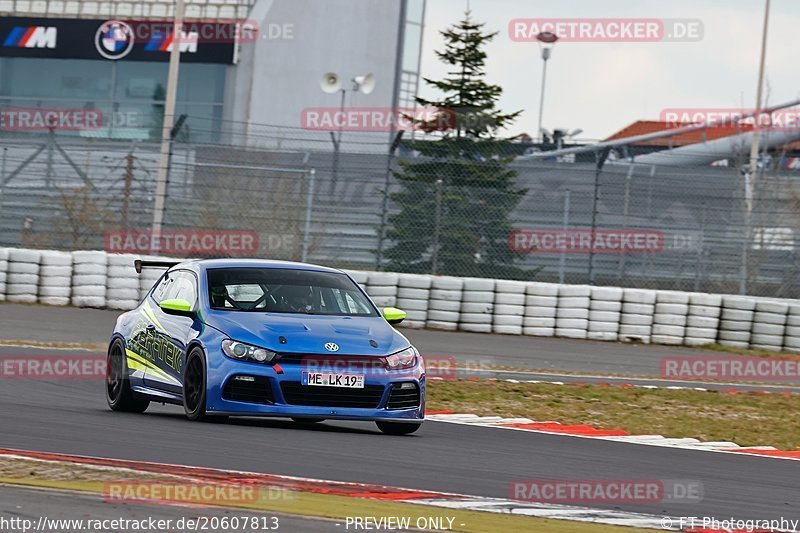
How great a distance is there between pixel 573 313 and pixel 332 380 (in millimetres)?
12269

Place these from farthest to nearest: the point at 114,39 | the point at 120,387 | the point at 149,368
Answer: the point at 114,39 < the point at 120,387 < the point at 149,368

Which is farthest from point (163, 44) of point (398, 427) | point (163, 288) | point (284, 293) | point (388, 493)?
point (388, 493)

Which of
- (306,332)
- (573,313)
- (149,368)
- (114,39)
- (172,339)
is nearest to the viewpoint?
(306,332)

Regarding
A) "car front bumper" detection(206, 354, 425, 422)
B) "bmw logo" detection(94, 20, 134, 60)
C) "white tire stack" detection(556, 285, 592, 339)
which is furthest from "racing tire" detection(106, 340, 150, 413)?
"bmw logo" detection(94, 20, 134, 60)

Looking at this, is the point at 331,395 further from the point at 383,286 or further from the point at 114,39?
the point at 114,39

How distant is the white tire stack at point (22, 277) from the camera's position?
2077 centimetres

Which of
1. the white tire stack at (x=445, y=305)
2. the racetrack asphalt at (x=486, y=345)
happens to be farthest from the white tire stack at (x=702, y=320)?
the white tire stack at (x=445, y=305)

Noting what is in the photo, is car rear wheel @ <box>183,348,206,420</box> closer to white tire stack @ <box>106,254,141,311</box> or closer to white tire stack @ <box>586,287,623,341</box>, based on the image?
white tire stack @ <box>106,254,141,311</box>

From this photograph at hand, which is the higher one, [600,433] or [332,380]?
[332,380]

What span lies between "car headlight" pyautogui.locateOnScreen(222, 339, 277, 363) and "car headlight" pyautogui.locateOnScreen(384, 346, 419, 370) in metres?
0.80

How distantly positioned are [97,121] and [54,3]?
6687mm

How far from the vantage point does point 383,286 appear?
2106 cm

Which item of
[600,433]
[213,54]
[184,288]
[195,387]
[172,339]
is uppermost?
[213,54]

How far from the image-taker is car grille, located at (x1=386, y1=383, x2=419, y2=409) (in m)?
9.63
